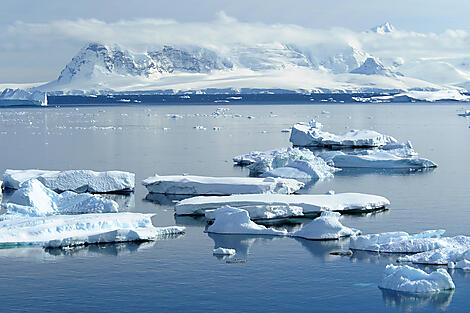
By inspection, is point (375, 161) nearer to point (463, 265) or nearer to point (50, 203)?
point (50, 203)

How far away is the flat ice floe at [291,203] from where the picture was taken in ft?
51.3

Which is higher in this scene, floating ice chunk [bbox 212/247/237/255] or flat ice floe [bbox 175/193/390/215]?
flat ice floe [bbox 175/193/390/215]

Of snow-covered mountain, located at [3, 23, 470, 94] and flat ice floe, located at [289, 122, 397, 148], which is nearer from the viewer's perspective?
flat ice floe, located at [289, 122, 397, 148]

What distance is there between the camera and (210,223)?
15375 mm

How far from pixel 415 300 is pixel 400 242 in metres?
2.62

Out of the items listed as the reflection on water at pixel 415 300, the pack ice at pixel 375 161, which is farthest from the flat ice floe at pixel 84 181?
the reflection on water at pixel 415 300

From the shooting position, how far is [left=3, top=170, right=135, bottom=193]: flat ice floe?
1925cm

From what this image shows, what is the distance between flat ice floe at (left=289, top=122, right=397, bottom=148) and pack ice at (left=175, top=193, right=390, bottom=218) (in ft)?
52.7

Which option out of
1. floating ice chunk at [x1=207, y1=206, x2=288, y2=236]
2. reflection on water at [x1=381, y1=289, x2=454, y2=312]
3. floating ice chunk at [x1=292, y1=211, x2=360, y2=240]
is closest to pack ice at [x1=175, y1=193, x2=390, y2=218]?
floating ice chunk at [x1=207, y1=206, x2=288, y2=236]

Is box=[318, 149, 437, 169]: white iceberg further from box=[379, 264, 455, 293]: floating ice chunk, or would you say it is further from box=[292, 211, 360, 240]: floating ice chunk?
box=[379, 264, 455, 293]: floating ice chunk

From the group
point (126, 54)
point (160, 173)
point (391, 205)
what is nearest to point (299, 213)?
point (391, 205)

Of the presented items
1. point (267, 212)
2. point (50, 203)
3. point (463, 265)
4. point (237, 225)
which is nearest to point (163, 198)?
point (50, 203)

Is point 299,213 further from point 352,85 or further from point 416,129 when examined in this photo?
point 352,85

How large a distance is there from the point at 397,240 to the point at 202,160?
49.9ft
